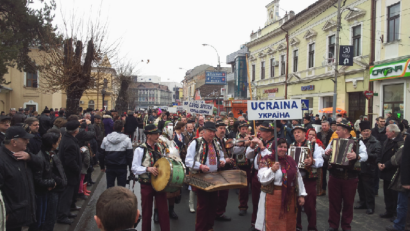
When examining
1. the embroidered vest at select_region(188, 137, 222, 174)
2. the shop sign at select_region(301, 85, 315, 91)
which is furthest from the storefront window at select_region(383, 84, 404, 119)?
the embroidered vest at select_region(188, 137, 222, 174)

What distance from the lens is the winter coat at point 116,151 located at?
21.1ft

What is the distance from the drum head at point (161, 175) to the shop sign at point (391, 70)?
608 inches

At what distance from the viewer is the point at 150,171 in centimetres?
477

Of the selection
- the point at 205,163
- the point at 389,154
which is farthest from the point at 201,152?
the point at 389,154

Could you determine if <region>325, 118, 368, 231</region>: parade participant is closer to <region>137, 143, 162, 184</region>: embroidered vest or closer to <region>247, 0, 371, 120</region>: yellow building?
<region>137, 143, 162, 184</region>: embroidered vest

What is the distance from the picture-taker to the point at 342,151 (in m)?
5.54

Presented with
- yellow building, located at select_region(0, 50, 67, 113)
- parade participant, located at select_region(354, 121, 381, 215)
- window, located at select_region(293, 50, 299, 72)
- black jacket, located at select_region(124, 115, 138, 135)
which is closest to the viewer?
parade participant, located at select_region(354, 121, 381, 215)

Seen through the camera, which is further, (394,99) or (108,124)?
(394,99)

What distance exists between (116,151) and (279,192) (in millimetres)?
3567

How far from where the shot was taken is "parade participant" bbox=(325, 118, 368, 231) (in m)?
5.55

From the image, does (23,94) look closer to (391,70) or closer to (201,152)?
(391,70)

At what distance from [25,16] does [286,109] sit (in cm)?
1991

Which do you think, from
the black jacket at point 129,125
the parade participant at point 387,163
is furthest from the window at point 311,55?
the parade participant at point 387,163

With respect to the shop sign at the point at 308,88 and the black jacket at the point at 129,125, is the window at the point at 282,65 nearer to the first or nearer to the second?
the shop sign at the point at 308,88
